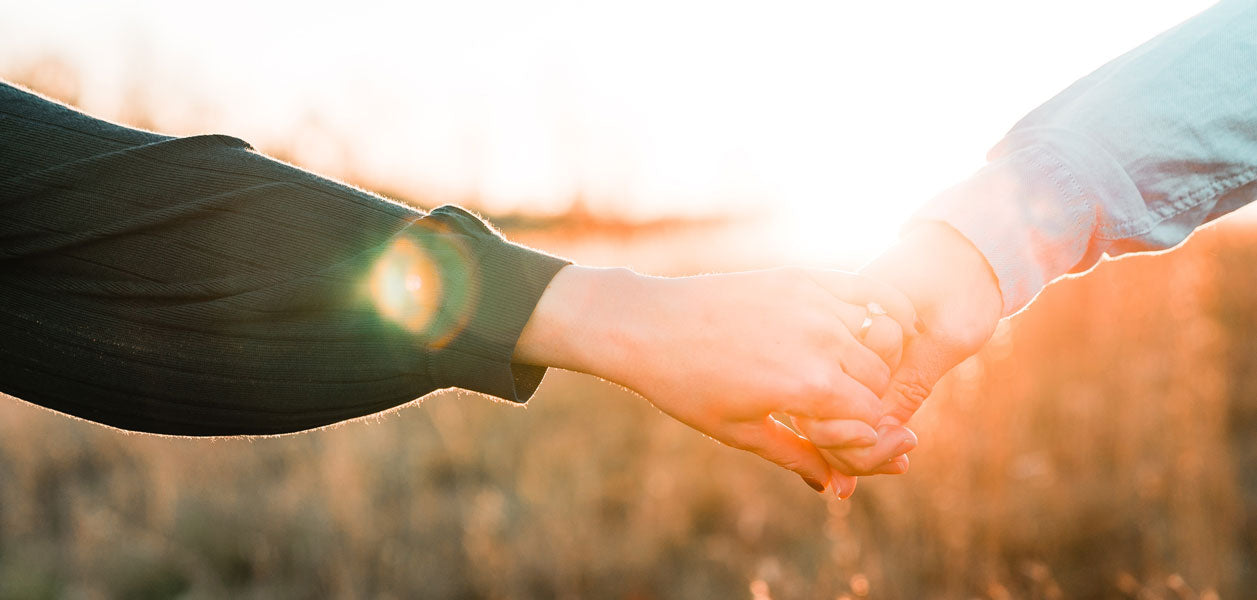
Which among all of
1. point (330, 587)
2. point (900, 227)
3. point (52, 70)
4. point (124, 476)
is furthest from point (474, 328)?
point (52, 70)

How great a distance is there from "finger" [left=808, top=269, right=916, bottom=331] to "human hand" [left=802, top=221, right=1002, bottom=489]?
0.05 metres

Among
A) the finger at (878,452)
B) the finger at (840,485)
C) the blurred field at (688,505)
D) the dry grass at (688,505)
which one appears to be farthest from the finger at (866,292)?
the blurred field at (688,505)

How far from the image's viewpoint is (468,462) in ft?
13.0

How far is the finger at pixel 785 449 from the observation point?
1.47m

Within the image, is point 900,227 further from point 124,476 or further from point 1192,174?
point 124,476

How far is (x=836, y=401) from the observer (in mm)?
1540

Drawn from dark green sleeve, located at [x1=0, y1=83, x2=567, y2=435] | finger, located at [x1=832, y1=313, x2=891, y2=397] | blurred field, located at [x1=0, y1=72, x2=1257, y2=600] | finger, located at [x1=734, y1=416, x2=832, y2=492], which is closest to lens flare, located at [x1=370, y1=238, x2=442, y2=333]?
dark green sleeve, located at [x1=0, y1=83, x2=567, y2=435]

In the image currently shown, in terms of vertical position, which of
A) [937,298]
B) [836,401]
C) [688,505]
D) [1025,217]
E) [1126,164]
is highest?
[1126,164]

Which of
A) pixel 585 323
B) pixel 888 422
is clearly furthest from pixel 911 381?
pixel 585 323

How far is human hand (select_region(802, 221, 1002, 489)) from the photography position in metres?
1.65

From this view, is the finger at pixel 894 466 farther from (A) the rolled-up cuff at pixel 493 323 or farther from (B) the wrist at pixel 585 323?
(A) the rolled-up cuff at pixel 493 323

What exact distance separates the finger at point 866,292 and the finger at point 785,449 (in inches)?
11.2

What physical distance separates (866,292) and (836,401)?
0.23m

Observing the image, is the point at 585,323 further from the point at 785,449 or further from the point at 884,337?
the point at 884,337
